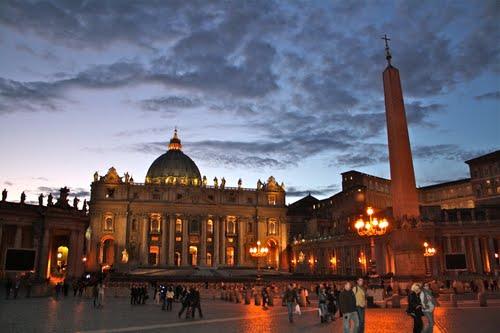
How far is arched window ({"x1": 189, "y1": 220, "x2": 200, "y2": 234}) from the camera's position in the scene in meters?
84.9

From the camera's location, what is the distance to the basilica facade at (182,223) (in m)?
80.8

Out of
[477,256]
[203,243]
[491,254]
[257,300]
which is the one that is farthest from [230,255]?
[257,300]

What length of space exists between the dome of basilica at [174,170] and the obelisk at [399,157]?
6966cm

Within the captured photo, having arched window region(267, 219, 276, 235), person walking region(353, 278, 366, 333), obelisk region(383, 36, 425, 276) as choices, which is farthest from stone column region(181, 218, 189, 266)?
person walking region(353, 278, 366, 333)

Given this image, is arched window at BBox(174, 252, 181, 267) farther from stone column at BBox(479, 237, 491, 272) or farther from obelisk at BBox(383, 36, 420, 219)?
Answer: obelisk at BBox(383, 36, 420, 219)

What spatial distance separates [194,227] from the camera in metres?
85.4

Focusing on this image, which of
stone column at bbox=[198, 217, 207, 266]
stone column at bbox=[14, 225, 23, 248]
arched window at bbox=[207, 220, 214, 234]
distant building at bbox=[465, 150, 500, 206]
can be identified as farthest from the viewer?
arched window at bbox=[207, 220, 214, 234]

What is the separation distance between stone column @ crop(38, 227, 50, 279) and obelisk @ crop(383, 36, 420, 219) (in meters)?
29.0

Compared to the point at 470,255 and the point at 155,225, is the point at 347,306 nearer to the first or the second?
the point at 470,255

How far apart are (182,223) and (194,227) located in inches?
100

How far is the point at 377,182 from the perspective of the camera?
8531cm

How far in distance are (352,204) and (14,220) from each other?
55.0m

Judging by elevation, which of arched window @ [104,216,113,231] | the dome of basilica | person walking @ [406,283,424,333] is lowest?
person walking @ [406,283,424,333]

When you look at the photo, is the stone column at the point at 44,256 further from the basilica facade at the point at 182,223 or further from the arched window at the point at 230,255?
the arched window at the point at 230,255
